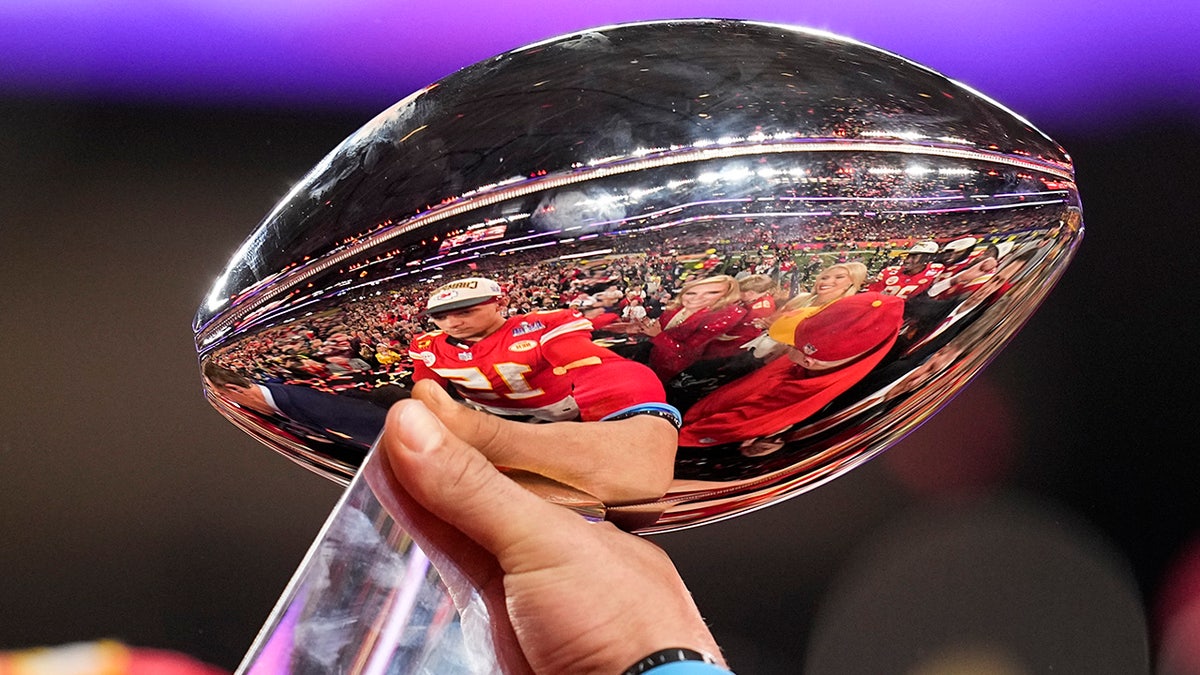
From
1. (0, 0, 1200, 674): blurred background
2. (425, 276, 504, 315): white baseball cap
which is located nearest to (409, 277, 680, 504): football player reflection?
(425, 276, 504, 315): white baseball cap

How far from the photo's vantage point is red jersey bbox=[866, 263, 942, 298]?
31 centimetres

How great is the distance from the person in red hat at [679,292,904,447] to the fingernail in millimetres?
93

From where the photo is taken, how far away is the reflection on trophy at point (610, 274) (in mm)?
292

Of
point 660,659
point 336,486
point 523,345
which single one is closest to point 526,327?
point 523,345

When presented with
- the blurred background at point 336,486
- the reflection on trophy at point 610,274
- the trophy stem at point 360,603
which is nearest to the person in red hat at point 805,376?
the reflection on trophy at point 610,274

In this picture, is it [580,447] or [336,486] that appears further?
[336,486]

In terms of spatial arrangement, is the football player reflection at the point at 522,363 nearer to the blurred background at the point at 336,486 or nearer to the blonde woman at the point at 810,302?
the blonde woman at the point at 810,302

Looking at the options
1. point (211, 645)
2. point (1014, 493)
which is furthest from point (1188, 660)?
point (211, 645)

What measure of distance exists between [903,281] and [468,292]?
0.15 m

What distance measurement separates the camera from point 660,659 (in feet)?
0.94

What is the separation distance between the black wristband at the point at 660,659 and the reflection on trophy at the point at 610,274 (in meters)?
0.06

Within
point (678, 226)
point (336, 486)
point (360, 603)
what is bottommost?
point (336, 486)

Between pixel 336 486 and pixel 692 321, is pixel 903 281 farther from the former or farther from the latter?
pixel 336 486

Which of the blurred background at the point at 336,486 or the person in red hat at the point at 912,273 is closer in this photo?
Answer: the person in red hat at the point at 912,273
